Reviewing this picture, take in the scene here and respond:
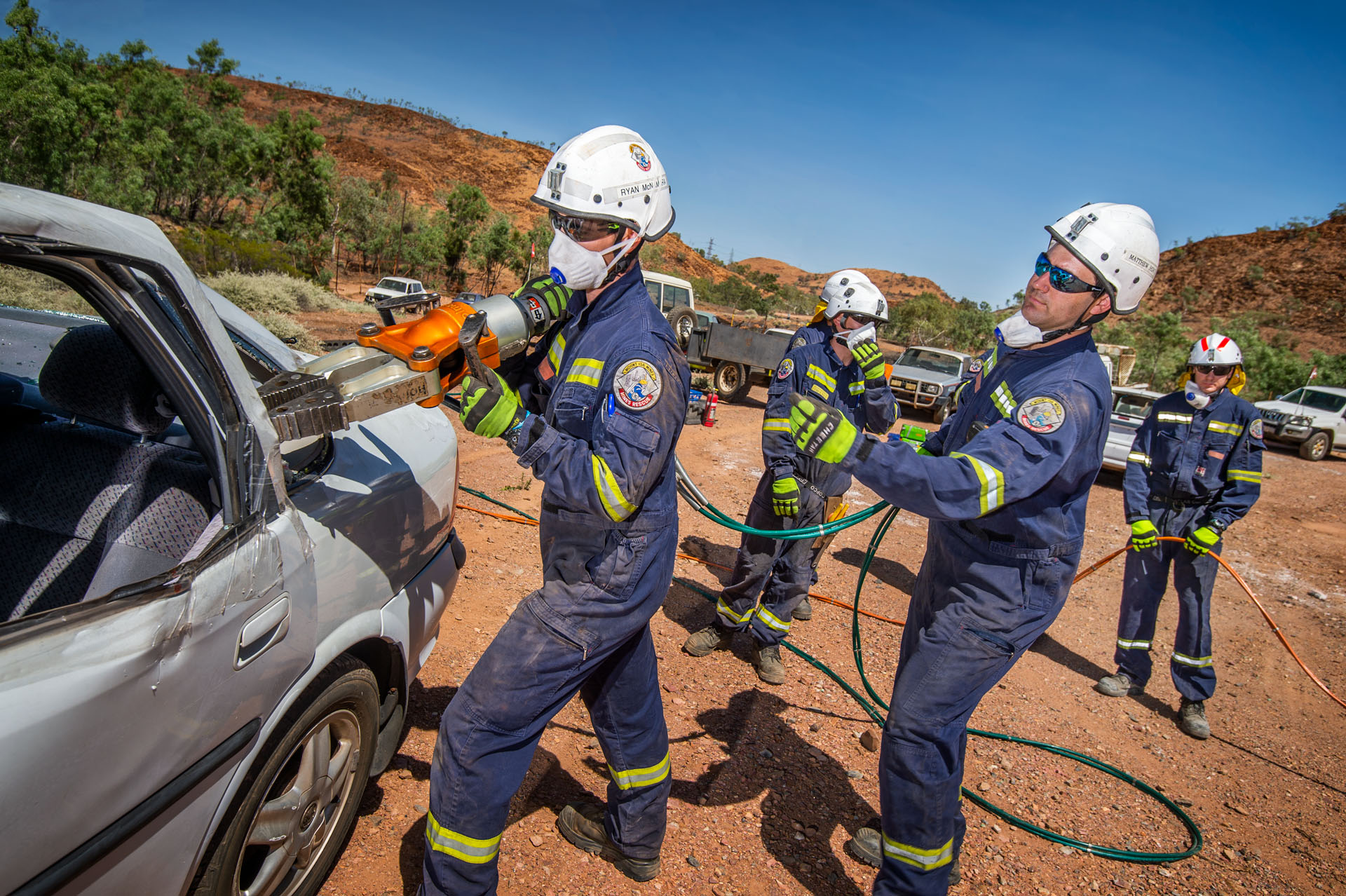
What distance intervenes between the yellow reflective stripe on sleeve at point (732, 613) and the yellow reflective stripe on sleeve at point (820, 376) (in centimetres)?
138

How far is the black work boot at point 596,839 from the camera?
242 centimetres

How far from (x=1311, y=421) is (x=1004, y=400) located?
65.0 feet

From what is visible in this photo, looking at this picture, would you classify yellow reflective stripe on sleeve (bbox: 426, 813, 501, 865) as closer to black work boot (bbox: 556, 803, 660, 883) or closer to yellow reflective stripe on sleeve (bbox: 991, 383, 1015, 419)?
black work boot (bbox: 556, 803, 660, 883)

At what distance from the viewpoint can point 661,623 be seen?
4.40m

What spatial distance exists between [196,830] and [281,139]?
33.8m

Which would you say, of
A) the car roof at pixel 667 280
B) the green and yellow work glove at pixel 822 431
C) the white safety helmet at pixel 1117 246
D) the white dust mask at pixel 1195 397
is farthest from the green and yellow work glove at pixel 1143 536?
the car roof at pixel 667 280

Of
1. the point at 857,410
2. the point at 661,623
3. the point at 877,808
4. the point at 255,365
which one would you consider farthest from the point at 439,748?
the point at 857,410

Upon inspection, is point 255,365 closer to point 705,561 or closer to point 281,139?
point 705,561

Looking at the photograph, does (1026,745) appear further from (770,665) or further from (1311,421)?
(1311,421)

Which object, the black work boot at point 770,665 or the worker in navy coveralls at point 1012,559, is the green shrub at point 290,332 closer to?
the black work boot at point 770,665

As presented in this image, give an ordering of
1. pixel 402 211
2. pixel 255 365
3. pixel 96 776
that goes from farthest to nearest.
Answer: pixel 402 211 → pixel 255 365 → pixel 96 776

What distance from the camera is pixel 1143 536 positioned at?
172 inches

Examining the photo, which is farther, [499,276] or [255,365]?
[499,276]

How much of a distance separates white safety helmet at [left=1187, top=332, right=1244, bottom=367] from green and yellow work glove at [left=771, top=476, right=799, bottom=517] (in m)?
2.82
